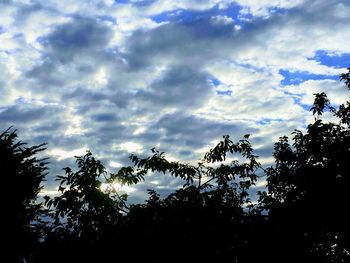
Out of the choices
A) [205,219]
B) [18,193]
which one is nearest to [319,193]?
[205,219]

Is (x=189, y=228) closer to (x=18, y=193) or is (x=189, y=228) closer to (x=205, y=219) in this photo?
(x=205, y=219)

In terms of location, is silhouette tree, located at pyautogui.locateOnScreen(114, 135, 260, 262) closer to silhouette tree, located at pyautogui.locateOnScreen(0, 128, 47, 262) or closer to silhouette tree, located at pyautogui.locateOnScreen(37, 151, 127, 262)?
silhouette tree, located at pyautogui.locateOnScreen(37, 151, 127, 262)

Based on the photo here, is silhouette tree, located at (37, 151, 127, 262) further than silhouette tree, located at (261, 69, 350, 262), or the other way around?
silhouette tree, located at (261, 69, 350, 262)

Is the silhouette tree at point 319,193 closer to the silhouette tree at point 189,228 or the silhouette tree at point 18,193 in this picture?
the silhouette tree at point 189,228

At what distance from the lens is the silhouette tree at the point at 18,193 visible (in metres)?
14.6

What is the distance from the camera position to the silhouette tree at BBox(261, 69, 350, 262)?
11.0 m

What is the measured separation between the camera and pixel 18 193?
50.5 feet

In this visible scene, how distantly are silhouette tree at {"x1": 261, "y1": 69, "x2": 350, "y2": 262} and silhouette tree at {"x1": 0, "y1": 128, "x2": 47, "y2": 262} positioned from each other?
9.64 metres

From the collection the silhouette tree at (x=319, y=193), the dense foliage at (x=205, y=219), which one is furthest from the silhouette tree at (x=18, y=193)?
the silhouette tree at (x=319, y=193)

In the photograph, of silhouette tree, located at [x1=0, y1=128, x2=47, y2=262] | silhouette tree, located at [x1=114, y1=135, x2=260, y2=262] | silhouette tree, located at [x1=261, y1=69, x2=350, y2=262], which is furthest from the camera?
silhouette tree, located at [x1=0, y1=128, x2=47, y2=262]

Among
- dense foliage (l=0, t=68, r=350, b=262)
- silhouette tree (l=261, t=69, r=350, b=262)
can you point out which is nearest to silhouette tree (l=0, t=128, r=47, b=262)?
dense foliage (l=0, t=68, r=350, b=262)

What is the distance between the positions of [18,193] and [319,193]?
465 inches

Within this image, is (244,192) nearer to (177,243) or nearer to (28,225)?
(177,243)

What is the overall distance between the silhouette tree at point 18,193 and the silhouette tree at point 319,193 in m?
9.64
